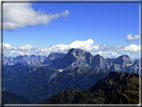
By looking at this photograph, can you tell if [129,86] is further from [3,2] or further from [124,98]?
[3,2]

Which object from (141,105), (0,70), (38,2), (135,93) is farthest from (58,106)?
(135,93)

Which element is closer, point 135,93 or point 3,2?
point 3,2

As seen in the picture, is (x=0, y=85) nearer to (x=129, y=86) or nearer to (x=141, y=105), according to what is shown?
(x=141, y=105)

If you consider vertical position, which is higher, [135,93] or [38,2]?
[38,2]

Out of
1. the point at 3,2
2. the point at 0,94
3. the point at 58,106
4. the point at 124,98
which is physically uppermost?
the point at 3,2

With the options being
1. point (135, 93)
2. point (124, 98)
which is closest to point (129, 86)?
point (135, 93)

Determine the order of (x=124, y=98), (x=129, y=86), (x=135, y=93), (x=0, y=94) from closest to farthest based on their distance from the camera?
1. (x=0, y=94)
2. (x=124, y=98)
3. (x=135, y=93)
4. (x=129, y=86)

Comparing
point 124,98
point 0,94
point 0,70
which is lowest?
point 124,98

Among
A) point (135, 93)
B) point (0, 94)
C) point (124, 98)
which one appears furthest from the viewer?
point (135, 93)

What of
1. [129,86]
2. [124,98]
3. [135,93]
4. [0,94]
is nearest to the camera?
[0,94]
